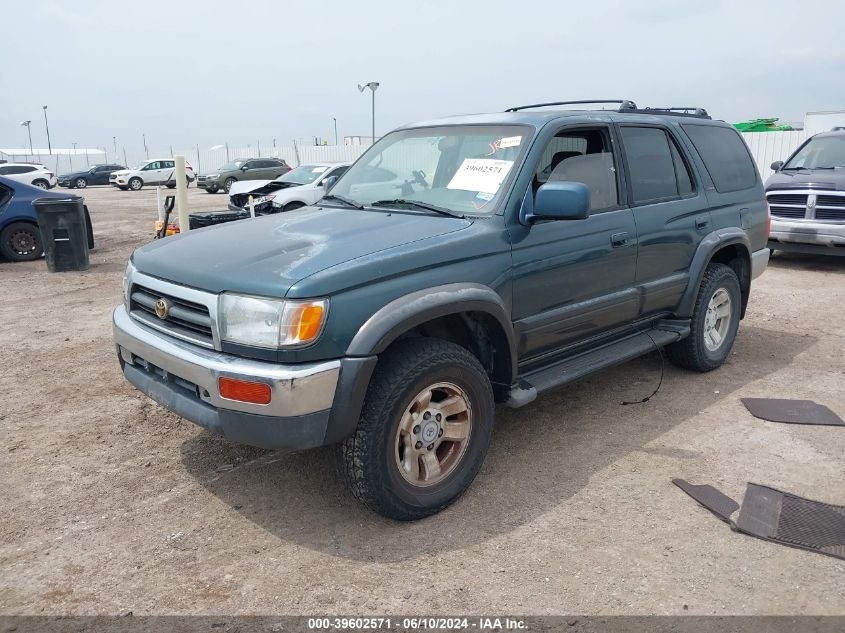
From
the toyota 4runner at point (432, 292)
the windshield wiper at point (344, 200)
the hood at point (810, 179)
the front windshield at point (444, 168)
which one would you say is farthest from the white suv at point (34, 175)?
the toyota 4runner at point (432, 292)

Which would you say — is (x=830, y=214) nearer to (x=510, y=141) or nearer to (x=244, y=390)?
(x=510, y=141)

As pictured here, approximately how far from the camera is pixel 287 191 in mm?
14164

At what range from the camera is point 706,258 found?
5016 mm

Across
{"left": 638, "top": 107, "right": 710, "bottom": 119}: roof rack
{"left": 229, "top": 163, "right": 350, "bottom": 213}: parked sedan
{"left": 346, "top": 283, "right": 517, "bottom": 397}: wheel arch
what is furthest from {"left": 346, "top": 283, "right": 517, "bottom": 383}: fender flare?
{"left": 229, "top": 163, "right": 350, "bottom": 213}: parked sedan

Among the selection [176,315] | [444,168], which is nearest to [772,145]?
[444,168]

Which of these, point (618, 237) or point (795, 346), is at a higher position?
point (618, 237)

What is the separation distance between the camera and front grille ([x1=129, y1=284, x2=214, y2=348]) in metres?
3.12

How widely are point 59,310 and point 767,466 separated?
7.22 m

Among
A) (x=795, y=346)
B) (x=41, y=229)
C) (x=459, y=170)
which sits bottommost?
(x=795, y=346)

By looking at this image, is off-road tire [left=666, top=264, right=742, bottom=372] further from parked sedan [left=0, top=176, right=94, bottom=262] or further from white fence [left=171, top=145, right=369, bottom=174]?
white fence [left=171, top=145, right=369, bottom=174]

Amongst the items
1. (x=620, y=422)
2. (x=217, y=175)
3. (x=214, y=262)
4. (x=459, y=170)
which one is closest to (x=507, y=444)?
(x=620, y=422)

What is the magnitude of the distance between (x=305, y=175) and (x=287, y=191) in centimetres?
197

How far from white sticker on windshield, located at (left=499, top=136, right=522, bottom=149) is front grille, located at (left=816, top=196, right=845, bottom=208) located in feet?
24.1

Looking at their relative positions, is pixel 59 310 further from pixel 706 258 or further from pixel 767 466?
pixel 767 466
